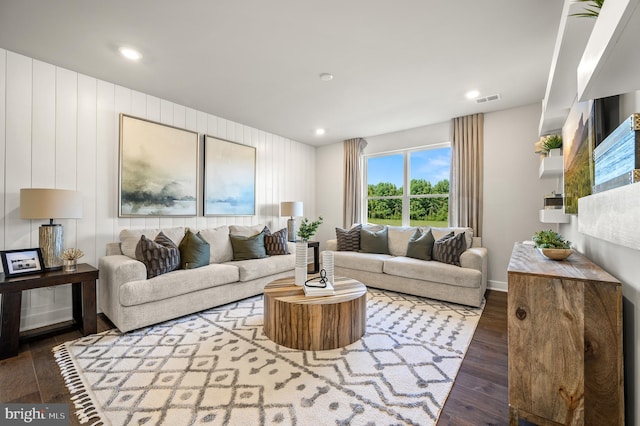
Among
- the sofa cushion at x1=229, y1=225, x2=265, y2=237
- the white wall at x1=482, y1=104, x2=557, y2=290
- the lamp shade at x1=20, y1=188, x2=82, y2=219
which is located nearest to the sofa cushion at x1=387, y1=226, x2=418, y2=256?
the white wall at x1=482, y1=104, x2=557, y2=290

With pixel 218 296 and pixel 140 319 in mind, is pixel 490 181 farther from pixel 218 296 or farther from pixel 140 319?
pixel 140 319

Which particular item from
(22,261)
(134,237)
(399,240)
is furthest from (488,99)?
(22,261)

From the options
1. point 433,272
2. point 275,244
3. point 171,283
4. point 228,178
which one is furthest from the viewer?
point 228,178

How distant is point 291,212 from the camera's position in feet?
16.3

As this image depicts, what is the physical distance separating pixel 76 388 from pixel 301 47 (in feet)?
9.98

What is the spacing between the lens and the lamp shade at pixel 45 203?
2.37 m

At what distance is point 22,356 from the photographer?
2141mm

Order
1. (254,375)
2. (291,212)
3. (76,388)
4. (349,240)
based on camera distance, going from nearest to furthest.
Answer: (76,388)
(254,375)
(349,240)
(291,212)

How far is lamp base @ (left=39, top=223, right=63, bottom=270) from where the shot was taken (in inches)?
99.6

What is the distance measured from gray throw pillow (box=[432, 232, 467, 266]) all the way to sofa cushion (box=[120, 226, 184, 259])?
11.1ft

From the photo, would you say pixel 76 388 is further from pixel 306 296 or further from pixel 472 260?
pixel 472 260

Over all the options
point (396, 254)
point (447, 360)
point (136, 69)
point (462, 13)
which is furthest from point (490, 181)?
point (136, 69)

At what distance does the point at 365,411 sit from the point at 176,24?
3022mm

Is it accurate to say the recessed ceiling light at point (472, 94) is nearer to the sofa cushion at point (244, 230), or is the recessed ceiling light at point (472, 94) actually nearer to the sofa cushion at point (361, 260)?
the sofa cushion at point (361, 260)
